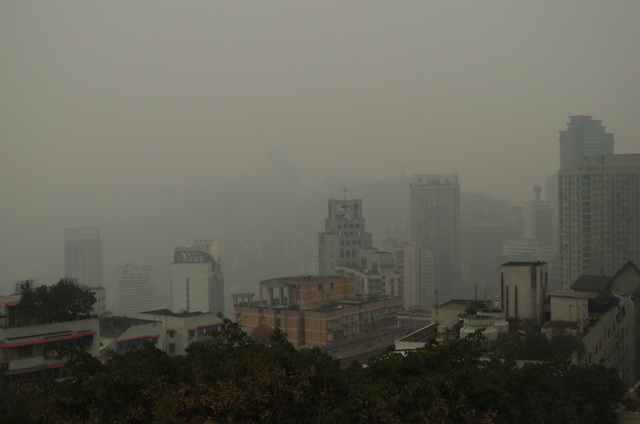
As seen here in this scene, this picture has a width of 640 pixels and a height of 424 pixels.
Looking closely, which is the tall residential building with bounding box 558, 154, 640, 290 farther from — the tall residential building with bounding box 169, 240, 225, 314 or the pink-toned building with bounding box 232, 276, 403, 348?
the tall residential building with bounding box 169, 240, 225, 314

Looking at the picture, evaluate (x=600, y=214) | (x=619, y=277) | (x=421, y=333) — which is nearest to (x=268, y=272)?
(x=600, y=214)

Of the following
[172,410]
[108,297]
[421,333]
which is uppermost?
[172,410]

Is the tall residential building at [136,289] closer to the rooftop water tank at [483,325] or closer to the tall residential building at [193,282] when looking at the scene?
the tall residential building at [193,282]

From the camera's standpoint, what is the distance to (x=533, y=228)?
44.6m

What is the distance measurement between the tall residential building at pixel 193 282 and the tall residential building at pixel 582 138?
79.3 feet

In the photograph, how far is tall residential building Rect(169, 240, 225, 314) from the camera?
3105cm

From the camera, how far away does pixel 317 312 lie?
18172 millimetres

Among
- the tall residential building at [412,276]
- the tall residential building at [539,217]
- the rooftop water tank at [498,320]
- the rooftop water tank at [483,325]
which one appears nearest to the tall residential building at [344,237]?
the tall residential building at [412,276]

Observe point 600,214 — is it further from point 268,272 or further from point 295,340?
point 268,272

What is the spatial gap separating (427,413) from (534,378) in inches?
27.6

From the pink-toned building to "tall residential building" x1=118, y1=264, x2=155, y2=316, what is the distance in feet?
52.8

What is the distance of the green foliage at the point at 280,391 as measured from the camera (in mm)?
3418

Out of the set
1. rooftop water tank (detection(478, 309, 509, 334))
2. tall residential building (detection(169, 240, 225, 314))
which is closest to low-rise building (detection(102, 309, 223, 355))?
rooftop water tank (detection(478, 309, 509, 334))

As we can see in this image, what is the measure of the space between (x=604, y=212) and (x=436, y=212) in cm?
1777
